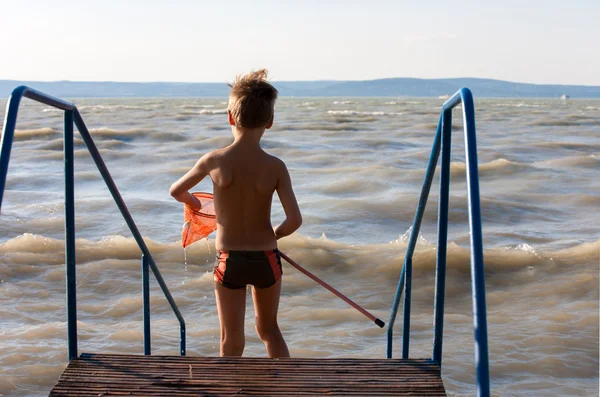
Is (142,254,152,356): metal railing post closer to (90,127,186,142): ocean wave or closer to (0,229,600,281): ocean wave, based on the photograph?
(0,229,600,281): ocean wave

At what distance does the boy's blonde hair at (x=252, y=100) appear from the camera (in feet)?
9.78

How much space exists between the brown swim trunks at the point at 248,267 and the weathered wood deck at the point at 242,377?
0.34m

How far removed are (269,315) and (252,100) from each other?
2.96 feet

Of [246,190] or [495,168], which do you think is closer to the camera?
[246,190]

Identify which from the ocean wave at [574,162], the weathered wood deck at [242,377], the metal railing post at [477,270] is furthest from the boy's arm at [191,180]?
the ocean wave at [574,162]

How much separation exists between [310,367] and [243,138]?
88 centimetres

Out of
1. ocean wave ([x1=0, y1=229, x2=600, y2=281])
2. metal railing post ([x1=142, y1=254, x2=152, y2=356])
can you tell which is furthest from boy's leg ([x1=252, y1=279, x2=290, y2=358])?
ocean wave ([x1=0, y1=229, x2=600, y2=281])

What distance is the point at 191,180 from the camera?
3119 millimetres

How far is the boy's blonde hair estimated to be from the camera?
117 inches

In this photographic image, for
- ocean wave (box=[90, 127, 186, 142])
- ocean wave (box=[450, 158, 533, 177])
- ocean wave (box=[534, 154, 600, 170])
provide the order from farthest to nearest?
ocean wave (box=[90, 127, 186, 142]), ocean wave (box=[534, 154, 600, 170]), ocean wave (box=[450, 158, 533, 177])

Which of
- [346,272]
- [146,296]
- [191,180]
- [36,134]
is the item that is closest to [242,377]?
[191,180]

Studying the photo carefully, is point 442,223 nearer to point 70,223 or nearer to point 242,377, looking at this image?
point 242,377

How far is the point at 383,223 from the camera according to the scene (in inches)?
441

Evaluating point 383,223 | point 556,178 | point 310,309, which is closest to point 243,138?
→ point 310,309
